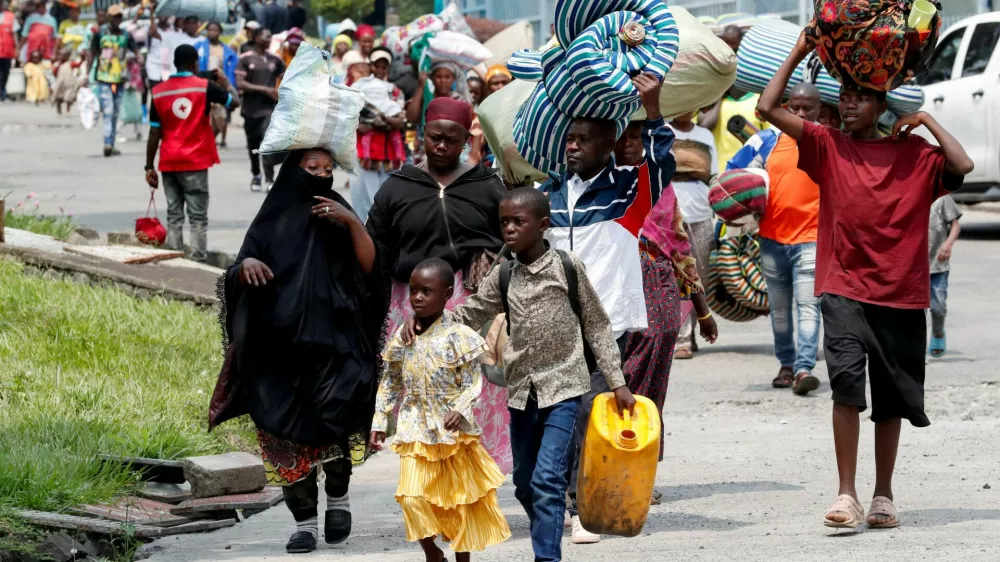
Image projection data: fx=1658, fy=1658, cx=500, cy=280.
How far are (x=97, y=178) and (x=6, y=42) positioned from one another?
16.7 metres

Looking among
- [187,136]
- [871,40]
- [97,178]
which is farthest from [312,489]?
[97,178]

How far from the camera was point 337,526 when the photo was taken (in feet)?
22.0

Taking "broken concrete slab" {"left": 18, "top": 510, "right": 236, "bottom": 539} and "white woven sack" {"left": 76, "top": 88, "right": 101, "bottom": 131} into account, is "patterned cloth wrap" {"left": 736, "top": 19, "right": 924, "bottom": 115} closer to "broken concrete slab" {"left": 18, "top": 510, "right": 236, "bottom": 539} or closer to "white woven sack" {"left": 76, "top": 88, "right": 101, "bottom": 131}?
"broken concrete slab" {"left": 18, "top": 510, "right": 236, "bottom": 539}

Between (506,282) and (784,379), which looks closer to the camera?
(506,282)

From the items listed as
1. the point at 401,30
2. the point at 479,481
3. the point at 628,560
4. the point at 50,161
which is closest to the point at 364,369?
the point at 479,481

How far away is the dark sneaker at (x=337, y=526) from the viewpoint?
6.72m

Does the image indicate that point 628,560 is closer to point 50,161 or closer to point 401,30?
point 401,30

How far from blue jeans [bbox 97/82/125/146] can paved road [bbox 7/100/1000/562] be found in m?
14.3

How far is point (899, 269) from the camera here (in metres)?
6.43

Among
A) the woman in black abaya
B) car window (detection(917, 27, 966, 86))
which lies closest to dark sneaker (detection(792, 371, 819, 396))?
the woman in black abaya

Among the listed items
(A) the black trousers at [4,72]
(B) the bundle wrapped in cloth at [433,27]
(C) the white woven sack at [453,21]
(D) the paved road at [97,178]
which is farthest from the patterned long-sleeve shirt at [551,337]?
(A) the black trousers at [4,72]

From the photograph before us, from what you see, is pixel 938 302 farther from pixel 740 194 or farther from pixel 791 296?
pixel 740 194

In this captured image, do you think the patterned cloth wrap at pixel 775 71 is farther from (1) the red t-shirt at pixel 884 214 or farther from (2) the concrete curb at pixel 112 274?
(2) the concrete curb at pixel 112 274

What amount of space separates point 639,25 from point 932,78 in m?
12.2
